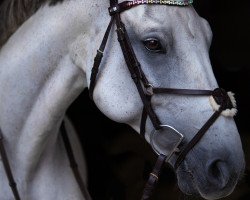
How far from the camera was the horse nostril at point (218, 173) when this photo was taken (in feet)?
4.72

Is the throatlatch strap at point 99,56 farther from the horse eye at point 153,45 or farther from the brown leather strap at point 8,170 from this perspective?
the brown leather strap at point 8,170

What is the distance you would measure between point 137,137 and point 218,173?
4.16ft

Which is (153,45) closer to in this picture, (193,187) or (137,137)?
(193,187)

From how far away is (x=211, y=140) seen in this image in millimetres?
1429

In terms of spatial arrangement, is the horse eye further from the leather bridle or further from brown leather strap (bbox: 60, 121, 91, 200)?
brown leather strap (bbox: 60, 121, 91, 200)

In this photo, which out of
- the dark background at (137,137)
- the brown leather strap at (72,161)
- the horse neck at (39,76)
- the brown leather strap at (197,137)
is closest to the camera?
the brown leather strap at (197,137)

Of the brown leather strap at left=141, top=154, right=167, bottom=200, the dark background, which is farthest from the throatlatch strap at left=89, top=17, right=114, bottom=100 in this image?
the dark background

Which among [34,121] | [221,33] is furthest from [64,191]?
[221,33]

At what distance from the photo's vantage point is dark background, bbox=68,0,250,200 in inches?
102

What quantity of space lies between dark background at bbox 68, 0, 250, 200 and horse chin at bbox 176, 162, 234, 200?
1020mm

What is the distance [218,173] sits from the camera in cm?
147

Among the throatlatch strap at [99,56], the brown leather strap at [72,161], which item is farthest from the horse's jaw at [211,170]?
the brown leather strap at [72,161]

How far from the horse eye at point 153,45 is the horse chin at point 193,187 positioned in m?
0.37

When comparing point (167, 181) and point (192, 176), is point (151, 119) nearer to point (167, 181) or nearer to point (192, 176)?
point (192, 176)
